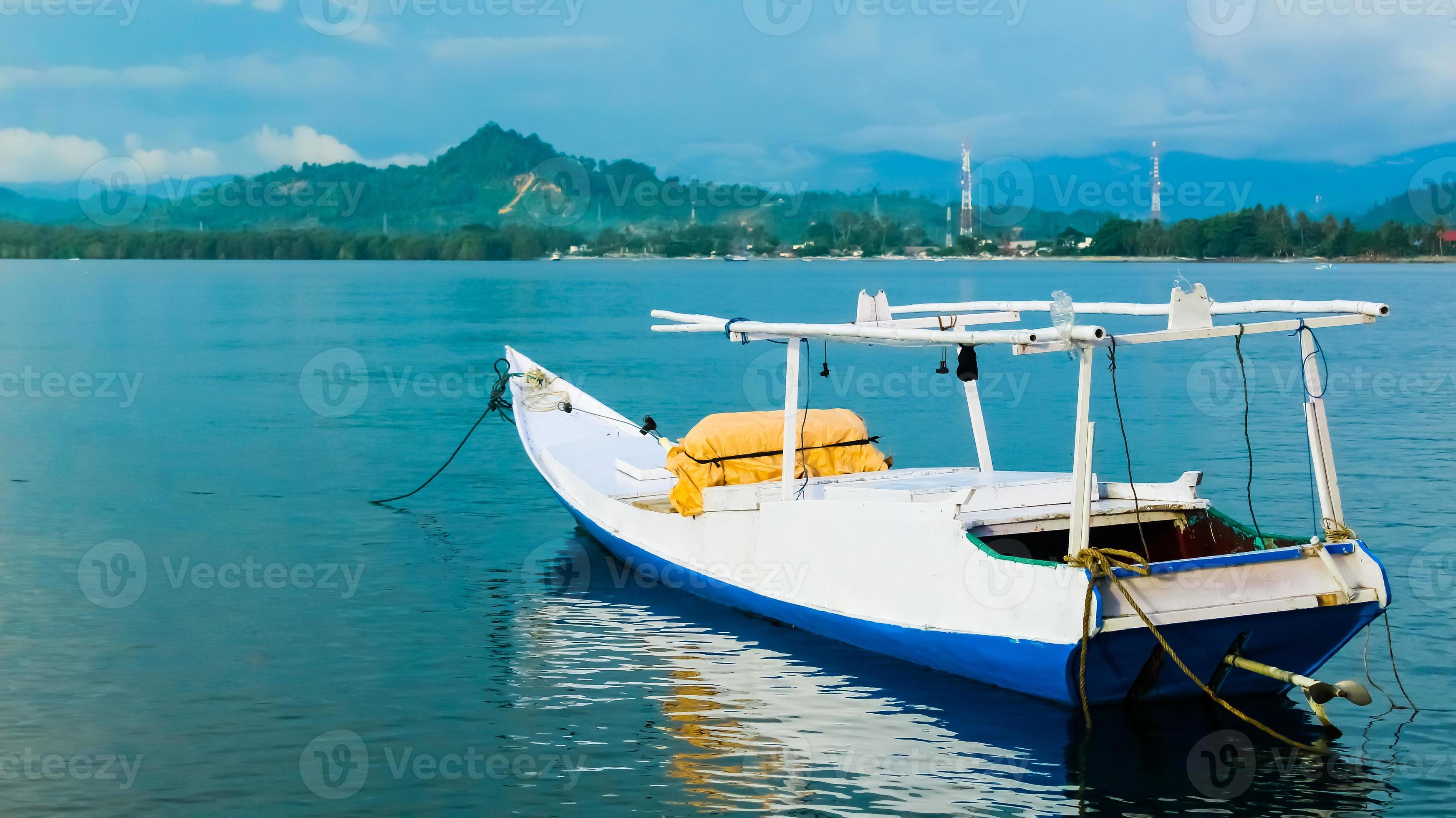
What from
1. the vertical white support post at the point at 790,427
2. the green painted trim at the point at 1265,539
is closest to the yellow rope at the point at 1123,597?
the green painted trim at the point at 1265,539

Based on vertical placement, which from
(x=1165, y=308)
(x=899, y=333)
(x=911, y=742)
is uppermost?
(x=1165, y=308)

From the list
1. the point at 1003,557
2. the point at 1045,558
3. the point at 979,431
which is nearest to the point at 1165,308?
the point at 1045,558

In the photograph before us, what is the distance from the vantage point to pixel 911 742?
38.7 ft

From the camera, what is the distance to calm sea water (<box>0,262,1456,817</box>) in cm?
1089

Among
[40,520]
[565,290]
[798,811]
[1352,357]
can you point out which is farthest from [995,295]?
[798,811]

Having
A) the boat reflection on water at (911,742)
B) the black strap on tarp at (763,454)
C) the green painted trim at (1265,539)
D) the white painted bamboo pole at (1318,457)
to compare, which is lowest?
the boat reflection on water at (911,742)

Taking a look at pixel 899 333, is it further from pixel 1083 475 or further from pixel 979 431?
pixel 979 431

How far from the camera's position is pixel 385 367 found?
52.0 m

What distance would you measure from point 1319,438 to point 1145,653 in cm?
245

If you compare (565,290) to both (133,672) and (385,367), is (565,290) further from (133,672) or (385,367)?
(133,672)

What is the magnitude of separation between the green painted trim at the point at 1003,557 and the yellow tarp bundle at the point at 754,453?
371 centimetres

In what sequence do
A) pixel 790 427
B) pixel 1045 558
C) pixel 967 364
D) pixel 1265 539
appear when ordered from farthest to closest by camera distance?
1. pixel 790 427
2. pixel 967 364
3. pixel 1045 558
4. pixel 1265 539

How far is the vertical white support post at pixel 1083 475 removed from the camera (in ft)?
36.3

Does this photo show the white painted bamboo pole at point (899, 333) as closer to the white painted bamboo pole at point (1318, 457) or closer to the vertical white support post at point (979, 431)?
the vertical white support post at point (979, 431)
